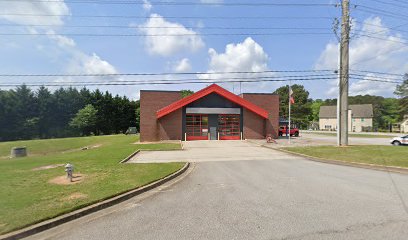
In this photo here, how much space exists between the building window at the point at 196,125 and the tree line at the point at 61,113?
36199mm

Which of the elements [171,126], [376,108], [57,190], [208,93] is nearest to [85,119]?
[171,126]

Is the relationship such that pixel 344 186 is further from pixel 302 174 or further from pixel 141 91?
pixel 141 91

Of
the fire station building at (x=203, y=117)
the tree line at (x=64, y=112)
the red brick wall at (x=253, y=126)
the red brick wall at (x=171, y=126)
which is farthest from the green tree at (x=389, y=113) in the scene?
the red brick wall at (x=171, y=126)

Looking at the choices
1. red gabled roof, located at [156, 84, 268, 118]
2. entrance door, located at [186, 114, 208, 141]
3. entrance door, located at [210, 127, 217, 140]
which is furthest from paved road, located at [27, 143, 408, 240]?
→ entrance door, located at [210, 127, 217, 140]

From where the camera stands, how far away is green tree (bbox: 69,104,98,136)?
188 feet

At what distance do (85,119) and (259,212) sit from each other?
191 feet

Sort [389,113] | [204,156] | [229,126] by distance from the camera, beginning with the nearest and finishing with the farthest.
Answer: [204,156]
[229,126]
[389,113]

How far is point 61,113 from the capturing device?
199 feet

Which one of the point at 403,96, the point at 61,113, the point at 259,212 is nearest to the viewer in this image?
the point at 259,212

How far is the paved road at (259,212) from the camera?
16.7 ft

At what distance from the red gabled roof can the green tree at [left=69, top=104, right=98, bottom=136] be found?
115 ft

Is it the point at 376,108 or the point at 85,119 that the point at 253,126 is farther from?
the point at 376,108

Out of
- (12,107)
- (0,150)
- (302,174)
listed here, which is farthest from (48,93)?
(302,174)

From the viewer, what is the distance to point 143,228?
5.42m
